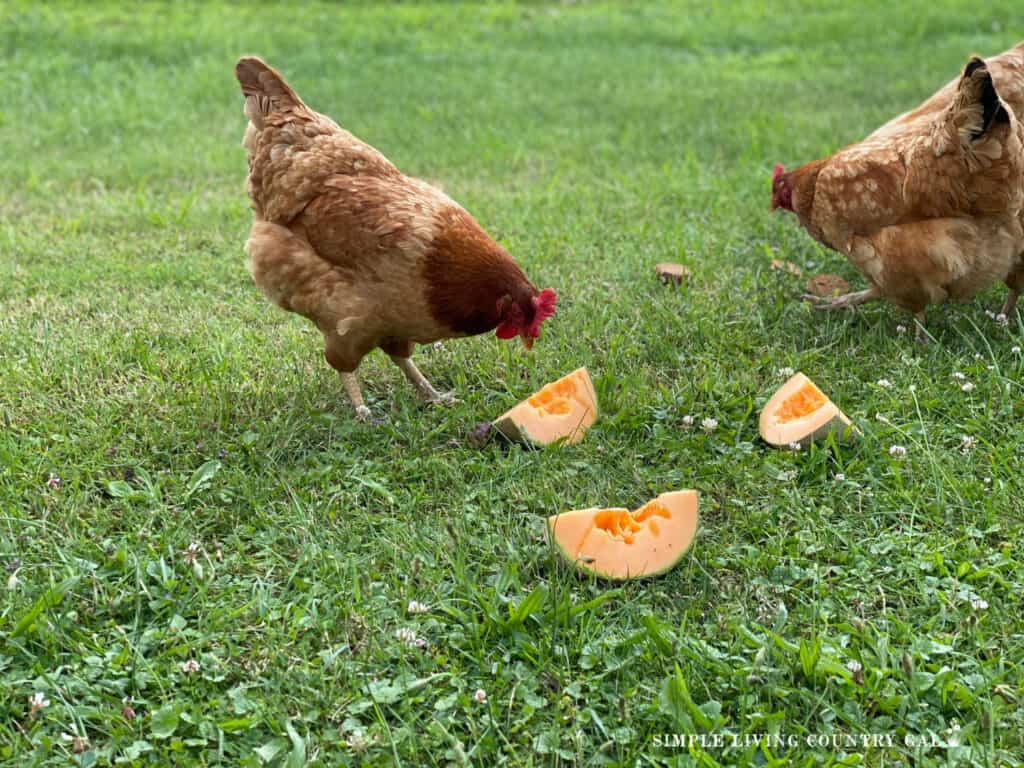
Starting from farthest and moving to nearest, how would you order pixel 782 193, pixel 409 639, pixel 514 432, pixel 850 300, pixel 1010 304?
pixel 782 193 < pixel 850 300 < pixel 1010 304 < pixel 514 432 < pixel 409 639

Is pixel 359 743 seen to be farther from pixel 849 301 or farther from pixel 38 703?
pixel 849 301

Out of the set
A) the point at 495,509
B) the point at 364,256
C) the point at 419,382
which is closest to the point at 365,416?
the point at 419,382

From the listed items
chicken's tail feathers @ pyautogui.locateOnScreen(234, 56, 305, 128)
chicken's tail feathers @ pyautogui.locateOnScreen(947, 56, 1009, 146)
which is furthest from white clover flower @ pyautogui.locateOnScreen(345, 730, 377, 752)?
chicken's tail feathers @ pyautogui.locateOnScreen(947, 56, 1009, 146)

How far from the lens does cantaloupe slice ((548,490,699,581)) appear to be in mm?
3047

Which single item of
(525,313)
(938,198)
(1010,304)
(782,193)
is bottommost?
(1010,304)

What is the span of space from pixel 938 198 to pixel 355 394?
8.80ft

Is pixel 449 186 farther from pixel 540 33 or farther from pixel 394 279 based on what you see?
pixel 540 33

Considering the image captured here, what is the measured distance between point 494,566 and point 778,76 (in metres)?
8.36

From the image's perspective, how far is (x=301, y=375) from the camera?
442 cm

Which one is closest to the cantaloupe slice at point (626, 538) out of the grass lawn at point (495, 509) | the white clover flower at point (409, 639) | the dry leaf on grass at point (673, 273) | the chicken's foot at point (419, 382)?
the grass lawn at point (495, 509)

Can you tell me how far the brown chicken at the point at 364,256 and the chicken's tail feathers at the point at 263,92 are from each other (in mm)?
15

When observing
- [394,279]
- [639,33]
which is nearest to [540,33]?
[639,33]

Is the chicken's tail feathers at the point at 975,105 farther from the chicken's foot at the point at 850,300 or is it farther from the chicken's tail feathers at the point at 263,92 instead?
the chicken's tail feathers at the point at 263,92

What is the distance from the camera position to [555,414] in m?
3.88
